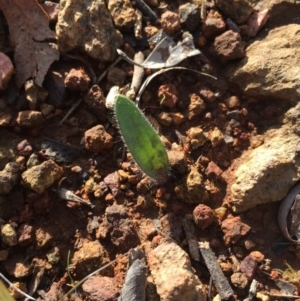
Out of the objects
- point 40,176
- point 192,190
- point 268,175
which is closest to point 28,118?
point 40,176

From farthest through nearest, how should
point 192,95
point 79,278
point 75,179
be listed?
point 192,95 → point 75,179 → point 79,278

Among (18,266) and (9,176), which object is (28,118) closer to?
(9,176)

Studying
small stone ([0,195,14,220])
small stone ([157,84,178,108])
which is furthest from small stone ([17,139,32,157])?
small stone ([157,84,178,108])

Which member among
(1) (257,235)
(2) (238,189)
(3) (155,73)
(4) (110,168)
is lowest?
(1) (257,235)

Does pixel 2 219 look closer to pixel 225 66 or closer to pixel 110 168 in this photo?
pixel 110 168

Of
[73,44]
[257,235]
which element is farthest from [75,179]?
[257,235]

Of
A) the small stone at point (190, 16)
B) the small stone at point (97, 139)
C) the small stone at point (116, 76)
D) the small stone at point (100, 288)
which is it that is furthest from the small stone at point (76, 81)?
the small stone at point (100, 288)

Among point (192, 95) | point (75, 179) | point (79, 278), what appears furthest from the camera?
point (192, 95)

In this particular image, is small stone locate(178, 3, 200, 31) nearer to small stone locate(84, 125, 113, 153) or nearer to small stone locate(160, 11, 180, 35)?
small stone locate(160, 11, 180, 35)

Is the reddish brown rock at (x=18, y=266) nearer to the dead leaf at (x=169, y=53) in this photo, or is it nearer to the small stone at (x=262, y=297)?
the small stone at (x=262, y=297)
